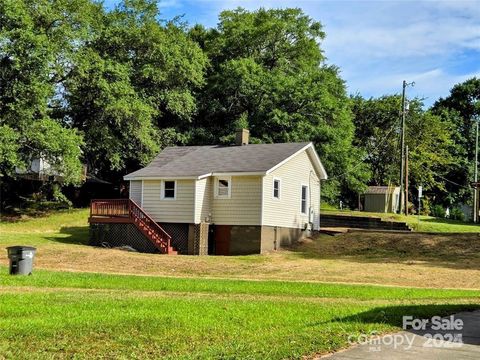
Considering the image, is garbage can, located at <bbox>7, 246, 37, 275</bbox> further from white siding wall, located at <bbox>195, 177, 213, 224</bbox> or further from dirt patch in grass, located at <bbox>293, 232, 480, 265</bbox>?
dirt patch in grass, located at <bbox>293, 232, 480, 265</bbox>

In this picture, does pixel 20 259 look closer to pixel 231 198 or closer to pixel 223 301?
pixel 223 301

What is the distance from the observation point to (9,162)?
3300 cm

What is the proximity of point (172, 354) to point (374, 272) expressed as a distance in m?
14.7

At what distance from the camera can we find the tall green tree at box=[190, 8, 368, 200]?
132 feet

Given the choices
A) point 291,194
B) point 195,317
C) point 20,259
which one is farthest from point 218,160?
point 195,317

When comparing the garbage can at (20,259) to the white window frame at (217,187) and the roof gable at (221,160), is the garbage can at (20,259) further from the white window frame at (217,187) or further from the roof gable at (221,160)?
the white window frame at (217,187)

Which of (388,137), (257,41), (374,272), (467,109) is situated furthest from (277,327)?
(467,109)

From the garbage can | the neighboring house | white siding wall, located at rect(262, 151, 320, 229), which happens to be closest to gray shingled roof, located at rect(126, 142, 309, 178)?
the neighboring house

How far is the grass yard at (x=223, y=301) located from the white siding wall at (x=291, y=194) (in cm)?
310

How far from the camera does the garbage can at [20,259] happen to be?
1650 centimetres

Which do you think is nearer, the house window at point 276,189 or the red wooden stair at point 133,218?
the red wooden stair at point 133,218

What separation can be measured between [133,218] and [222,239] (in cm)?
453

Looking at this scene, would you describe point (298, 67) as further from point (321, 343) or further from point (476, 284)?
point (321, 343)

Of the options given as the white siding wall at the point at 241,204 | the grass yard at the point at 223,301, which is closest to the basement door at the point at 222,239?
the white siding wall at the point at 241,204
